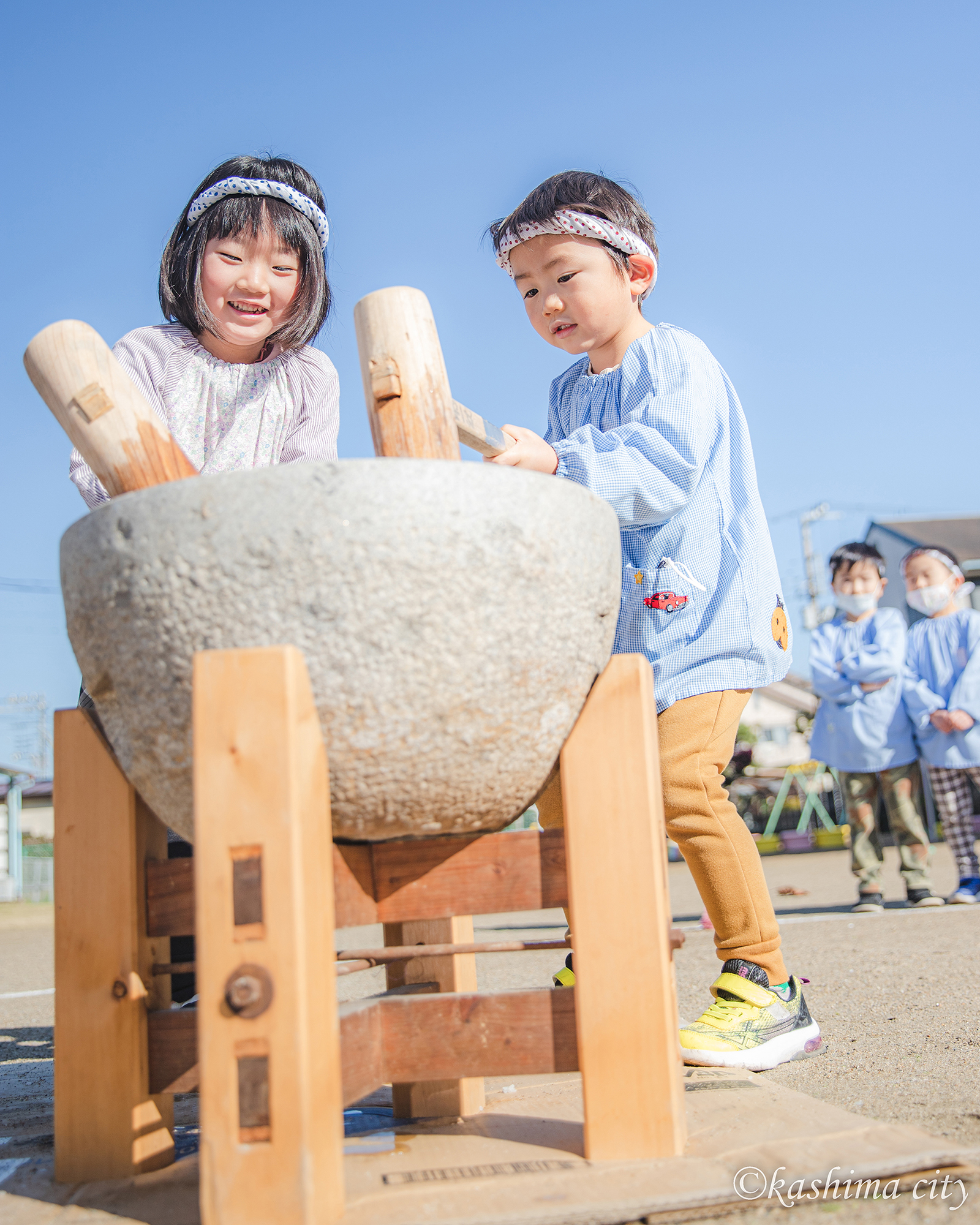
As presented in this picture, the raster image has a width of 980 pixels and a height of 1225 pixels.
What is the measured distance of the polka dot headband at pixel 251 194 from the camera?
6.74ft

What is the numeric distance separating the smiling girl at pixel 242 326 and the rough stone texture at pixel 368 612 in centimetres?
77

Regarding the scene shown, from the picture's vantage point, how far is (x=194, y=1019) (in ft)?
4.48

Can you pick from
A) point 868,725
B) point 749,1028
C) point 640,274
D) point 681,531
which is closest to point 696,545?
point 681,531

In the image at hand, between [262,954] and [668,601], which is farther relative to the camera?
[668,601]

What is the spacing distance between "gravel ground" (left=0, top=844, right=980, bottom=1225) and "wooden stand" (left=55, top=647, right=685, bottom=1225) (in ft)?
1.03

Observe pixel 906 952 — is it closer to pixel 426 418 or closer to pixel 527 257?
pixel 527 257

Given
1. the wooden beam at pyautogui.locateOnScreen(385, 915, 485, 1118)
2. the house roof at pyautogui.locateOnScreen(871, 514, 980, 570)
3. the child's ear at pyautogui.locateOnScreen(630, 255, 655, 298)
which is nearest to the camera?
the wooden beam at pyautogui.locateOnScreen(385, 915, 485, 1118)

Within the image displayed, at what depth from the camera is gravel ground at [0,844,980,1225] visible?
143 cm

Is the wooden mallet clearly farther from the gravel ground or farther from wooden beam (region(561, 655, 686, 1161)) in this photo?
the gravel ground

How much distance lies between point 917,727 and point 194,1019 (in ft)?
14.5

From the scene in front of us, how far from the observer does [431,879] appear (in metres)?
1.40

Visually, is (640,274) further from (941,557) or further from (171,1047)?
(941,557)

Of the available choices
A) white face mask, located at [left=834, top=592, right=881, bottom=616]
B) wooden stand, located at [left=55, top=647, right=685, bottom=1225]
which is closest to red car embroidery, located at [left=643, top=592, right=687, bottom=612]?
wooden stand, located at [left=55, top=647, right=685, bottom=1225]

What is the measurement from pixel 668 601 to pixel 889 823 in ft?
11.7
